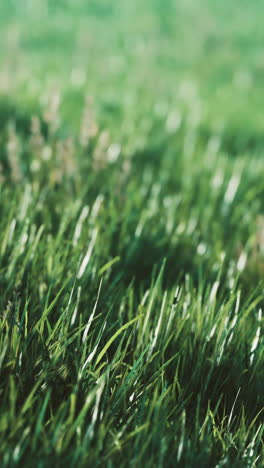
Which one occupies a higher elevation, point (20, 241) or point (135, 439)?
point (20, 241)

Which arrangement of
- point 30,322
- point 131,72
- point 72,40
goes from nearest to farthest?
point 30,322, point 131,72, point 72,40

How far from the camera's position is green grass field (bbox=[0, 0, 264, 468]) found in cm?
129

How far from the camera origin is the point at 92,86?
16.5 feet

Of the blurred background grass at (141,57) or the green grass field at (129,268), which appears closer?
the green grass field at (129,268)

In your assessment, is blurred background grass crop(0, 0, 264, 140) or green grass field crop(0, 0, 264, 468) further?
blurred background grass crop(0, 0, 264, 140)

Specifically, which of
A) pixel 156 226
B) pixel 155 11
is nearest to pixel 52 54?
pixel 155 11

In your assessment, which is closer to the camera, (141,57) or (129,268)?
(129,268)

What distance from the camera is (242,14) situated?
31.1 ft

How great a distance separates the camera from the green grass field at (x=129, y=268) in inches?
50.6

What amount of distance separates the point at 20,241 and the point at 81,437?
83cm

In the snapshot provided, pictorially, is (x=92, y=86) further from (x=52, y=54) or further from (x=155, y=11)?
(x=155, y=11)

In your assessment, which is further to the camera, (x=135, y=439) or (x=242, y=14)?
(x=242, y=14)

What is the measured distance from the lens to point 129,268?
7.24 feet

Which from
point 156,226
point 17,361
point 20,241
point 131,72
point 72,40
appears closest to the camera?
point 17,361
